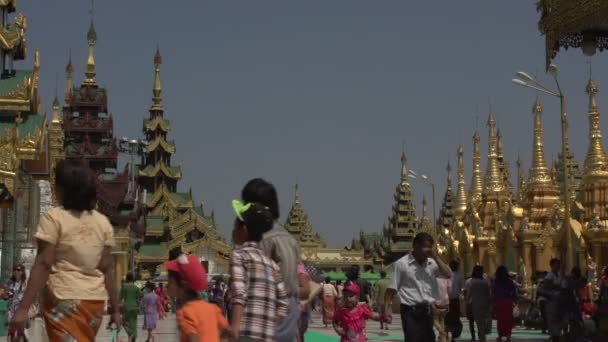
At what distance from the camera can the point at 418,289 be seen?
9.06 m

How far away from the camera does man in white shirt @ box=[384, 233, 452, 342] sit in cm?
905

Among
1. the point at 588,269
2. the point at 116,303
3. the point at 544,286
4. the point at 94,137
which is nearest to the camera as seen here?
the point at 116,303

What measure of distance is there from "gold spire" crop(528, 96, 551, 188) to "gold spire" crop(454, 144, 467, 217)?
11725 mm

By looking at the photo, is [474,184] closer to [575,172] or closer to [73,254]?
[575,172]

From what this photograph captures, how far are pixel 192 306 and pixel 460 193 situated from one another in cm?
4651

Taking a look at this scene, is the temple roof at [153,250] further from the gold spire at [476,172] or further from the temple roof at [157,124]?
the gold spire at [476,172]

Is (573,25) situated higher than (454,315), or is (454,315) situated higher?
Answer: (573,25)

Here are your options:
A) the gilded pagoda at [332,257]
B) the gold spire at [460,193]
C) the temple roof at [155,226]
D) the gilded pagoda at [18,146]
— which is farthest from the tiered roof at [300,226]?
the gilded pagoda at [18,146]

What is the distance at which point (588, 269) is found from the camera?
2598 cm

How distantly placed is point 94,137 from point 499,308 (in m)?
56.8

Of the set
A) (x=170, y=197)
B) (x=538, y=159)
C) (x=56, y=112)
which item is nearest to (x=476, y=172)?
(x=538, y=159)

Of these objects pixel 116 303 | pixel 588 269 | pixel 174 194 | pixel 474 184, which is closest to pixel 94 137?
pixel 174 194

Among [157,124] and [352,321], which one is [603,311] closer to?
[352,321]

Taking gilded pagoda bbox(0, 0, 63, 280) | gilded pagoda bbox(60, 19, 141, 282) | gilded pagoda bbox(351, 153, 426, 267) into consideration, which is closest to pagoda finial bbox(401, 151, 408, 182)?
gilded pagoda bbox(351, 153, 426, 267)
